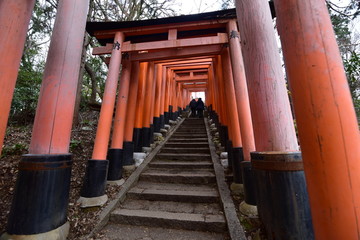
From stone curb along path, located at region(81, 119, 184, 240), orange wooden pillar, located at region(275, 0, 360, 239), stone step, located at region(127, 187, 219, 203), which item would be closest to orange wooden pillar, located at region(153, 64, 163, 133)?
stone curb along path, located at region(81, 119, 184, 240)

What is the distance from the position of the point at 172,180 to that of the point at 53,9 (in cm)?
790

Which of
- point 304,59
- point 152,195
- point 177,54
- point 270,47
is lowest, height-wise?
point 152,195

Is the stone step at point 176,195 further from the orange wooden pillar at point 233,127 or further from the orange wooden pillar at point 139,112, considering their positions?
the orange wooden pillar at point 139,112

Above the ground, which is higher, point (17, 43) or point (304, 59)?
point (17, 43)

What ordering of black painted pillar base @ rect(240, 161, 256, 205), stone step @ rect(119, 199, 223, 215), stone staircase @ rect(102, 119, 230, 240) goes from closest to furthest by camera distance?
stone staircase @ rect(102, 119, 230, 240) → black painted pillar base @ rect(240, 161, 256, 205) → stone step @ rect(119, 199, 223, 215)

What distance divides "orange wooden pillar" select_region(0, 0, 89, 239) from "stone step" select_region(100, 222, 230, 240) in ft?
2.04

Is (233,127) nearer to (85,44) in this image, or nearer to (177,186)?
(177,186)

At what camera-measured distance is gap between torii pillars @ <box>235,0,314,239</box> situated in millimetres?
1406

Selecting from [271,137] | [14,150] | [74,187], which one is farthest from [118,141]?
[271,137]

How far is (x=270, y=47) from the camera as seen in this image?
5.99 ft

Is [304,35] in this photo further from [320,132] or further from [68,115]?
[68,115]

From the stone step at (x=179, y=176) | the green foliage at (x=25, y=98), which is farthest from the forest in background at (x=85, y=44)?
the stone step at (x=179, y=176)

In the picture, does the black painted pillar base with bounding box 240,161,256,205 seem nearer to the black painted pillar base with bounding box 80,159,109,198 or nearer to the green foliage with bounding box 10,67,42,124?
the black painted pillar base with bounding box 80,159,109,198

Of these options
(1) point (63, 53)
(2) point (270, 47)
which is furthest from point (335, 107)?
(1) point (63, 53)
